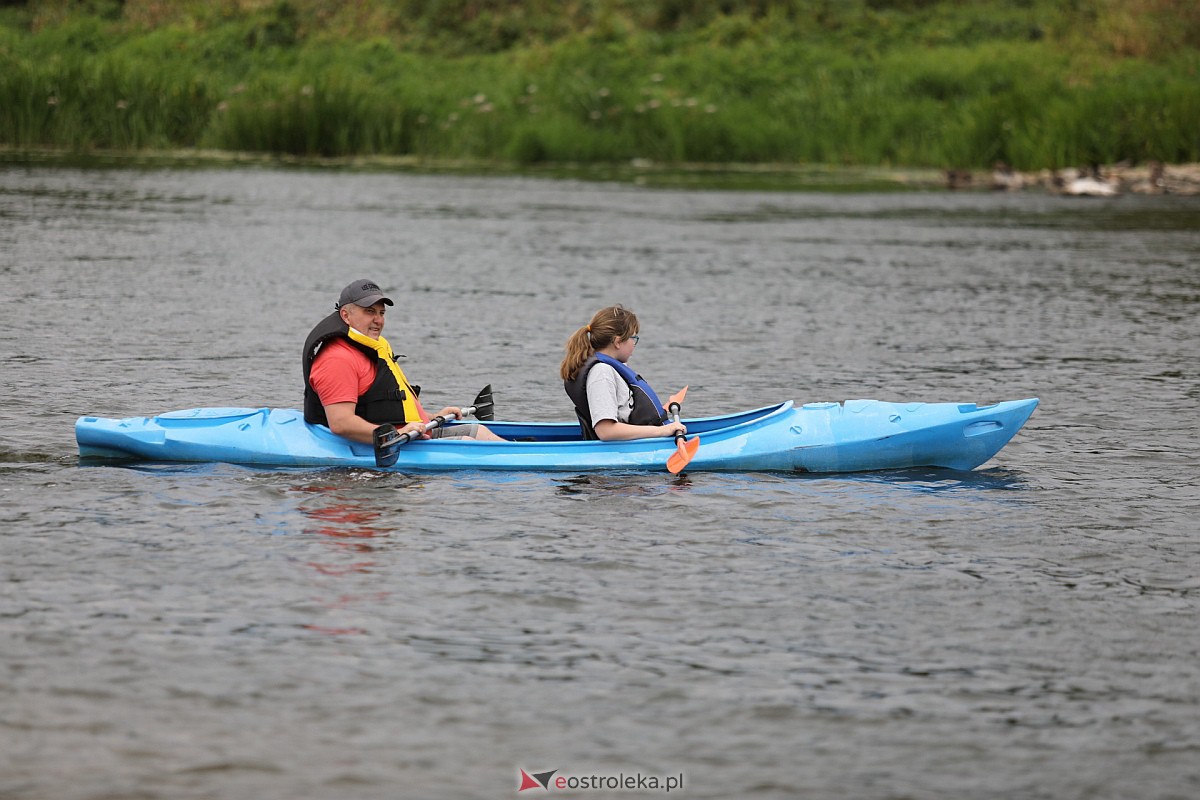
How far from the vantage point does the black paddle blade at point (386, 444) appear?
26.0ft

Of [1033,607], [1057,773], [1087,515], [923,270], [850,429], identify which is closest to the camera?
[1057,773]

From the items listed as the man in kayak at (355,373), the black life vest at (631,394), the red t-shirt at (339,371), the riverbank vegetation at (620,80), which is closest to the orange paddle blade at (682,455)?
the black life vest at (631,394)

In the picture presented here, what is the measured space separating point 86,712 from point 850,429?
14.4 ft

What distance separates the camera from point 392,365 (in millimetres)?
8250

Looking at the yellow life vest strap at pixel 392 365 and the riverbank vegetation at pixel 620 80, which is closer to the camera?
the yellow life vest strap at pixel 392 365

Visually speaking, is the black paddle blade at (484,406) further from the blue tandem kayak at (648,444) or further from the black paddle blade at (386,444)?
the black paddle blade at (386,444)

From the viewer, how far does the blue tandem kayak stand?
8195 millimetres

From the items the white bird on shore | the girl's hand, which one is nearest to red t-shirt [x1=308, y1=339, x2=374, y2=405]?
the girl's hand

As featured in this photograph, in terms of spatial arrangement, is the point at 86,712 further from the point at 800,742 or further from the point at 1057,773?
the point at 1057,773

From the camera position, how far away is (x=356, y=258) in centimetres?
1864

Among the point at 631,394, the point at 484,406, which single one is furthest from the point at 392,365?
the point at 631,394

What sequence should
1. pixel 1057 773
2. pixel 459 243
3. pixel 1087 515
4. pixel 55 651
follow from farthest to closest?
pixel 459 243, pixel 1087 515, pixel 55 651, pixel 1057 773

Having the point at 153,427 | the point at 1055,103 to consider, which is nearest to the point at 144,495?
the point at 153,427

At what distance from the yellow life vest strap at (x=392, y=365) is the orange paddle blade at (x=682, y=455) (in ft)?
4.21
